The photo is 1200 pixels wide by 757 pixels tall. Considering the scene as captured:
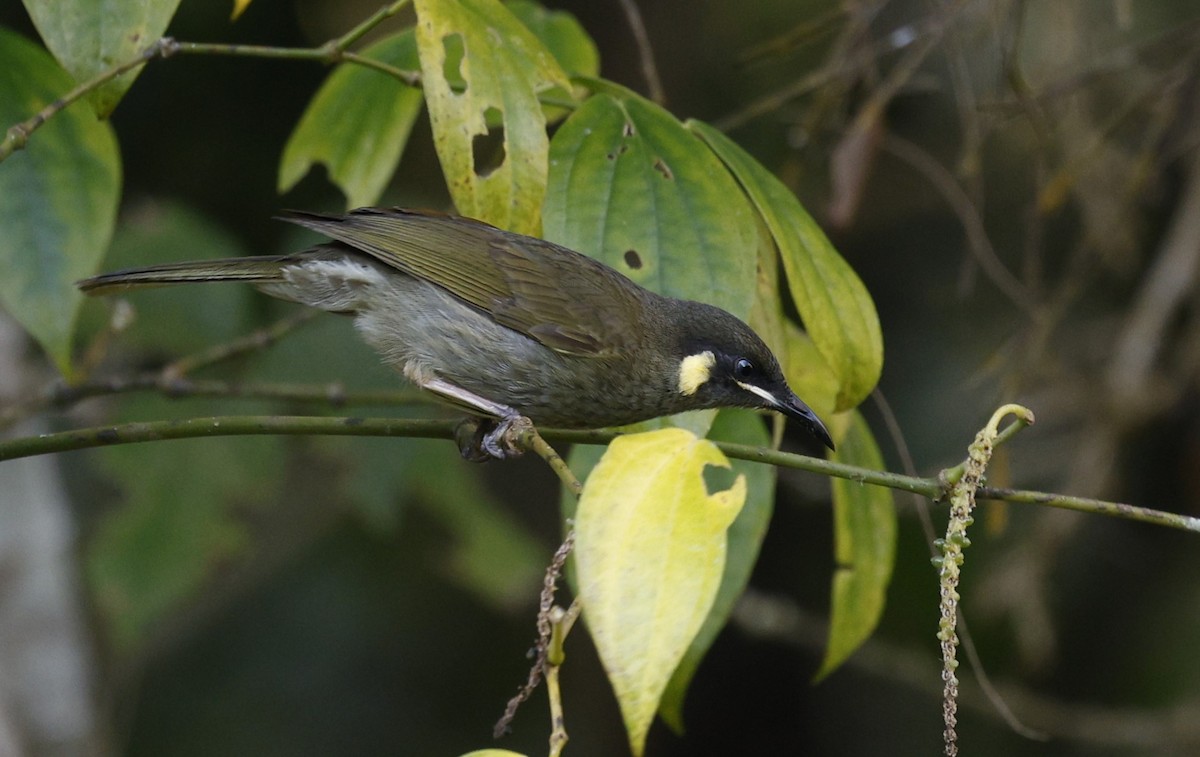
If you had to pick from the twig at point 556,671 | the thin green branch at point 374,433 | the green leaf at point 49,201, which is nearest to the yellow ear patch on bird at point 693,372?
the thin green branch at point 374,433

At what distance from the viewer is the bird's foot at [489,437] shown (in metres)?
2.79

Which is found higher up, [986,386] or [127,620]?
[986,386]

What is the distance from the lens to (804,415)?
304cm

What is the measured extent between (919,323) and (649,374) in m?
3.63

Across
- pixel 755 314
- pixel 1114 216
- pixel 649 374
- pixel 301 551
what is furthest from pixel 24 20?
pixel 1114 216

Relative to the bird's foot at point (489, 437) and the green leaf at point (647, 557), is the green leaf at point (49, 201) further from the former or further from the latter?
the green leaf at point (647, 557)

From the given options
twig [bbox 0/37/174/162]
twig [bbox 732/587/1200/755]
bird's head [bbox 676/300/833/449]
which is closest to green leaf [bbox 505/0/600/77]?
bird's head [bbox 676/300/833/449]

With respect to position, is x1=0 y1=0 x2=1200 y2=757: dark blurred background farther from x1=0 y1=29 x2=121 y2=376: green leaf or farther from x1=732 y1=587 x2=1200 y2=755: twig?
x1=0 y1=29 x2=121 y2=376: green leaf

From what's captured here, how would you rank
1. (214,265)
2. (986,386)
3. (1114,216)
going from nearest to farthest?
1. (214,265)
2. (1114,216)
3. (986,386)

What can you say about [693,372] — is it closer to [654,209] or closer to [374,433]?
[654,209]

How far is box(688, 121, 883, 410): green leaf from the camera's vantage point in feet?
7.86

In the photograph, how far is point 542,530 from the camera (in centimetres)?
602

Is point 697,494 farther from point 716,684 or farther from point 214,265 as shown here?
point 716,684

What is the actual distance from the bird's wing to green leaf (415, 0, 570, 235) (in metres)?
0.76
